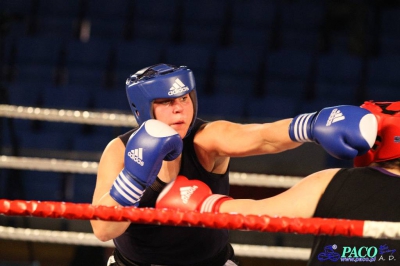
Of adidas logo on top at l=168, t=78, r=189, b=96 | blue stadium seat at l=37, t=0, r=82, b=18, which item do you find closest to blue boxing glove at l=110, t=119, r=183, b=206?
adidas logo on top at l=168, t=78, r=189, b=96

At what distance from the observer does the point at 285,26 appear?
5.10 metres

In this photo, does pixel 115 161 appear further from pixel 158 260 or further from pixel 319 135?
pixel 319 135

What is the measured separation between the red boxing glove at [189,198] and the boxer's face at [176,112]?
0.31 m

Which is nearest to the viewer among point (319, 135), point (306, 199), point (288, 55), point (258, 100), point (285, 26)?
point (306, 199)

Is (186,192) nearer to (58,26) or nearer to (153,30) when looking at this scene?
(153,30)

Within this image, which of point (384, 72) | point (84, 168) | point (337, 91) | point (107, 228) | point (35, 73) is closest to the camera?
point (107, 228)

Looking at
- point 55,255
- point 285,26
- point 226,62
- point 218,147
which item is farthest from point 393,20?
point 218,147

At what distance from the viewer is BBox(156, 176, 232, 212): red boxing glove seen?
1.42m

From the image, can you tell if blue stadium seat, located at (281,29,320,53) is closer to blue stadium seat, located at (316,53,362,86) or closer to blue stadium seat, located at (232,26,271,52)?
blue stadium seat, located at (232,26,271,52)

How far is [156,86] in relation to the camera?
1.76 metres

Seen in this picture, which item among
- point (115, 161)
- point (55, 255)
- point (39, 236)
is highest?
point (115, 161)

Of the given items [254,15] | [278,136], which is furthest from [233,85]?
[278,136]

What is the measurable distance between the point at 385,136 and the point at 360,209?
176 mm

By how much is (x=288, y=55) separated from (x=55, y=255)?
7.87ft
